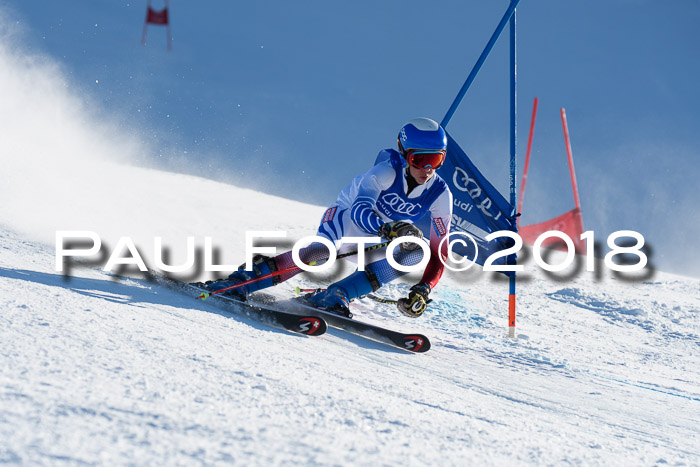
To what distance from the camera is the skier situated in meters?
4.10

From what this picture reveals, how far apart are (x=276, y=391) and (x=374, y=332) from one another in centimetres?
201

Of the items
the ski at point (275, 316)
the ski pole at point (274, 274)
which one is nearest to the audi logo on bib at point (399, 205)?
the ski pole at point (274, 274)

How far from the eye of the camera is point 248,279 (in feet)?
13.8

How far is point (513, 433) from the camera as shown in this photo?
6.23 feet

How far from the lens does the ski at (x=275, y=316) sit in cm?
340

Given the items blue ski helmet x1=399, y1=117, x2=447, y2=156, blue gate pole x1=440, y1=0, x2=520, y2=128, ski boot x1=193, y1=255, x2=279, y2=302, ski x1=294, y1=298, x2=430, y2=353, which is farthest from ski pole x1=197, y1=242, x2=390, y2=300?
blue gate pole x1=440, y1=0, x2=520, y2=128

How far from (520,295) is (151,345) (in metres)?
6.57

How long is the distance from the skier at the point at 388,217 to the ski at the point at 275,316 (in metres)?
0.22

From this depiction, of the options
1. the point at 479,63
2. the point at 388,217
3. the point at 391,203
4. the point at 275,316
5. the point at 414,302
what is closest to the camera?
the point at 275,316

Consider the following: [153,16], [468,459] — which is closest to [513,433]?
[468,459]

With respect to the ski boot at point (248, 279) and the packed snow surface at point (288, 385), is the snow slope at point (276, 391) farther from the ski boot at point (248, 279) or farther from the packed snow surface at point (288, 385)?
the ski boot at point (248, 279)

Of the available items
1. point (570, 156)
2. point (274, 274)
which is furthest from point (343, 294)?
point (570, 156)

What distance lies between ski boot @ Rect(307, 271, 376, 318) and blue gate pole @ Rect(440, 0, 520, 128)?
139 inches

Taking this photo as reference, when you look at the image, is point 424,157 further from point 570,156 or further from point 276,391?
point 570,156
